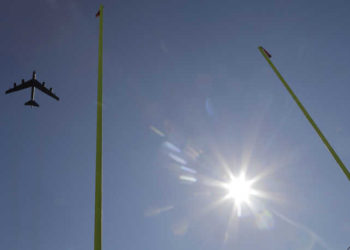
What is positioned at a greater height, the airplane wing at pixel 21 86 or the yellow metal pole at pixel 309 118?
the airplane wing at pixel 21 86

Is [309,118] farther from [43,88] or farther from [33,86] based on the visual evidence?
[33,86]

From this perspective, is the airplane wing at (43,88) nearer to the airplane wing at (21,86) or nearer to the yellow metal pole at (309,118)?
the airplane wing at (21,86)

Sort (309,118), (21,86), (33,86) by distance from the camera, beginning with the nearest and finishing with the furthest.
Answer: (309,118) < (21,86) < (33,86)

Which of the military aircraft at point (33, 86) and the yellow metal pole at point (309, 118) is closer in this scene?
the yellow metal pole at point (309, 118)

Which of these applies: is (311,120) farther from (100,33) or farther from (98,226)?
(98,226)

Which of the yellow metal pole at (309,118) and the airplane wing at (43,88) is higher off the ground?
the airplane wing at (43,88)

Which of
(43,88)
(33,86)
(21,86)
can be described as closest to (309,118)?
(43,88)

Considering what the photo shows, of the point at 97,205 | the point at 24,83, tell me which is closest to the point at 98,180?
the point at 97,205

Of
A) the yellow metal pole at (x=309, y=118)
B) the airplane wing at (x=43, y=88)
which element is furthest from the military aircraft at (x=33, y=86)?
the yellow metal pole at (x=309, y=118)

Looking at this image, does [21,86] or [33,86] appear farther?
[33,86]

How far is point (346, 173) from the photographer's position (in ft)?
31.4

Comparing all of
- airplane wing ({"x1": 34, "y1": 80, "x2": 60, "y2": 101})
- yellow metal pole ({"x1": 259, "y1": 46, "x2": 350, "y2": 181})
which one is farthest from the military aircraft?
yellow metal pole ({"x1": 259, "y1": 46, "x2": 350, "y2": 181})

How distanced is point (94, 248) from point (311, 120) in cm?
1030

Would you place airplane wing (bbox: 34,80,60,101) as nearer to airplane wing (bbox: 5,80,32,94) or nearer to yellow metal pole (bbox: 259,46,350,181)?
airplane wing (bbox: 5,80,32,94)
